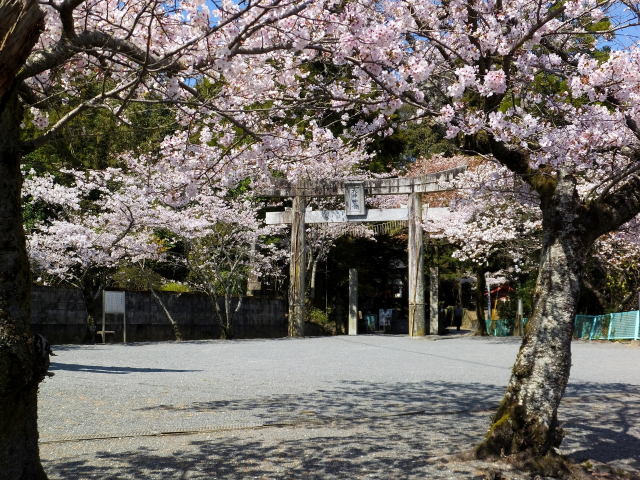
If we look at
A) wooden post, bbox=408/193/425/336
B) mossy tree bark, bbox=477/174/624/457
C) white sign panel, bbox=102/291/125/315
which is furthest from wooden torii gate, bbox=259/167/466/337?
mossy tree bark, bbox=477/174/624/457

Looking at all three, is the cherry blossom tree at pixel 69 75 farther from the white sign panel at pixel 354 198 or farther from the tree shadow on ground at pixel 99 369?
the white sign panel at pixel 354 198

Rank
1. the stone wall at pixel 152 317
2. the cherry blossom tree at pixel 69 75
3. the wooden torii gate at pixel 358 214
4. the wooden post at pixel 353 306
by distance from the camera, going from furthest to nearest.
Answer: the wooden post at pixel 353 306, the wooden torii gate at pixel 358 214, the stone wall at pixel 152 317, the cherry blossom tree at pixel 69 75

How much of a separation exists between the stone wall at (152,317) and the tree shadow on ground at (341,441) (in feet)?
34.8

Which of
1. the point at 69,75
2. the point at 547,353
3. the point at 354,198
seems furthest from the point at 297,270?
the point at 547,353

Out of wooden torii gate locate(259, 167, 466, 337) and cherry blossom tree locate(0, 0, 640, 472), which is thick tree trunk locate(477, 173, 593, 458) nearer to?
cherry blossom tree locate(0, 0, 640, 472)

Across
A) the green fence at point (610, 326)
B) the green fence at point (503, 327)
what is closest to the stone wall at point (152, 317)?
the green fence at point (503, 327)

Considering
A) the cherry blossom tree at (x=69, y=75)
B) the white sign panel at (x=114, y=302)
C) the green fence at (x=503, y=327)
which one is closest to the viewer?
the cherry blossom tree at (x=69, y=75)

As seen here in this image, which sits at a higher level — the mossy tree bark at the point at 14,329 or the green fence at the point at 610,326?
the mossy tree bark at the point at 14,329

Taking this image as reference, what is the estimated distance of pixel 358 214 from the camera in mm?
21109

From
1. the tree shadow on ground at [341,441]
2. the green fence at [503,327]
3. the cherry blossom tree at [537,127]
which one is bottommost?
the green fence at [503,327]

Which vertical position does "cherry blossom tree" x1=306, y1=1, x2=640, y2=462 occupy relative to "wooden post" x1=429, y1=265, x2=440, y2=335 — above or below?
above

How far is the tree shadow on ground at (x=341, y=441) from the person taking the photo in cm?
468

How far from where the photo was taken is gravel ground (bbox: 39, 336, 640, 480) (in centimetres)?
482

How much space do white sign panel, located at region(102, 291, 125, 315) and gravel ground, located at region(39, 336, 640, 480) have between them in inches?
207
